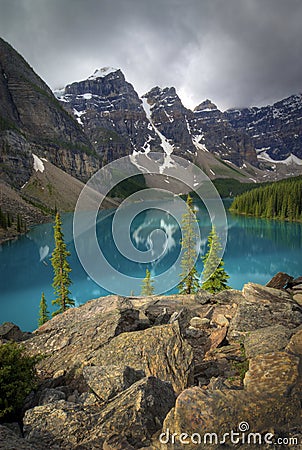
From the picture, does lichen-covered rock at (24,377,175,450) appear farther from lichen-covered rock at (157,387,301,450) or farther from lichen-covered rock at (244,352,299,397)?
lichen-covered rock at (244,352,299,397)

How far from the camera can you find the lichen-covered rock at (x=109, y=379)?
557cm

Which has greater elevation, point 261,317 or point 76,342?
point 261,317

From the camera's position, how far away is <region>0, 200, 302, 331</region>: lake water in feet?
110

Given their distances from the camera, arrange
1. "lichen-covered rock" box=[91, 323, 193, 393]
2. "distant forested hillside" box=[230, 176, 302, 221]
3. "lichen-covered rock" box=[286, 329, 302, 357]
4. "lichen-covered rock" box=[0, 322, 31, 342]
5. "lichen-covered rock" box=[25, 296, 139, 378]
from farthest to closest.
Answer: "distant forested hillside" box=[230, 176, 302, 221] < "lichen-covered rock" box=[0, 322, 31, 342] < "lichen-covered rock" box=[25, 296, 139, 378] < "lichen-covered rock" box=[91, 323, 193, 393] < "lichen-covered rock" box=[286, 329, 302, 357]

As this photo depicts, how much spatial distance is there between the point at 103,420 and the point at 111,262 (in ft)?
113

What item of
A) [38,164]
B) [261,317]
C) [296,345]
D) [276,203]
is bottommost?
[261,317]

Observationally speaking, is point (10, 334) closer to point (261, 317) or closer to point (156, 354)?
point (156, 354)

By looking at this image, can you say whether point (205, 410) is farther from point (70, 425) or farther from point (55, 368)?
point (55, 368)

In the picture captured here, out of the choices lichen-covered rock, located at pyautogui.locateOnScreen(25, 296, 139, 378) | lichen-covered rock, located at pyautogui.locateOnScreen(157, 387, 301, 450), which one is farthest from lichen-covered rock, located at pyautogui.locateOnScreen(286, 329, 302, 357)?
lichen-covered rock, located at pyautogui.locateOnScreen(25, 296, 139, 378)

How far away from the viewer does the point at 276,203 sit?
344 ft

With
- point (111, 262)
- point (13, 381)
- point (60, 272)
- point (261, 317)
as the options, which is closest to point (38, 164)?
point (111, 262)

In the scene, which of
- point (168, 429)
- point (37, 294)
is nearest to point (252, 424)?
point (168, 429)

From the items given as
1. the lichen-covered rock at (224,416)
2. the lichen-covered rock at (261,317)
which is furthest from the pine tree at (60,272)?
the lichen-covered rock at (224,416)

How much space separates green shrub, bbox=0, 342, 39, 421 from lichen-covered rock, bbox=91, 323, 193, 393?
177cm
